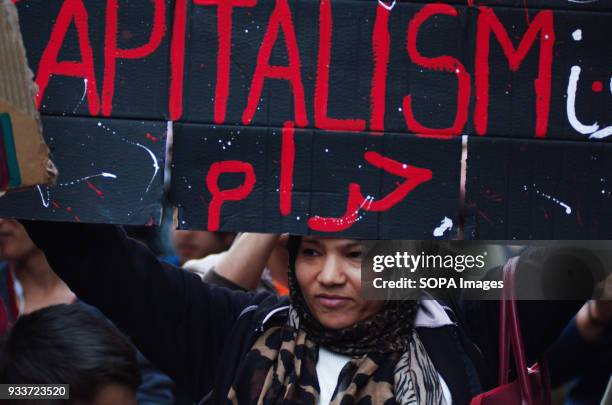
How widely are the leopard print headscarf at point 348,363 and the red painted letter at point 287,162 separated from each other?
301 mm

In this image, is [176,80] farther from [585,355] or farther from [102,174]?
[585,355]

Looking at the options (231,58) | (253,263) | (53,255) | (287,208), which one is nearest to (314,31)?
(231,58)

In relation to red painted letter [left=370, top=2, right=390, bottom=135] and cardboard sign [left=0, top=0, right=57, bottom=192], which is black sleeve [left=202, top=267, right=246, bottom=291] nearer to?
red painted letter [left=370, top=2, right=390, bottom=135]

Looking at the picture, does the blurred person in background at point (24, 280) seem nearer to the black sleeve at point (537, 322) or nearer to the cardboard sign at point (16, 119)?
the black sleeve at point (537, 322)

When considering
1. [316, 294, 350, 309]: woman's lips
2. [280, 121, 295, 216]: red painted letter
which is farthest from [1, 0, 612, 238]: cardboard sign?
[316, 294, 350, 309]: woman's lips

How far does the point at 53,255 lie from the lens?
7.71 ft

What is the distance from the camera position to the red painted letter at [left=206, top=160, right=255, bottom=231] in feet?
7.55

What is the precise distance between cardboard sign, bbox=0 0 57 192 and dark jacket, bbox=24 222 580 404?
0.34 meters

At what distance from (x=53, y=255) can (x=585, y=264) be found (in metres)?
1.14

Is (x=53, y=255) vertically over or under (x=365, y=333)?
over

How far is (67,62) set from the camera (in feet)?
7.52

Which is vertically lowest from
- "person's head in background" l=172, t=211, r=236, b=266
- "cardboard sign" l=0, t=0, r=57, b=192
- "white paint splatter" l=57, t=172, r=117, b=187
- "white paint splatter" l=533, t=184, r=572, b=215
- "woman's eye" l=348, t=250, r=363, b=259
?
"person's head in background" l=172, t=211, r=236, b=266

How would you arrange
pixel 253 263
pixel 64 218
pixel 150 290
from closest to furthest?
1. pixel 64 218
2. pixel 150 290
3. pixel 253 263

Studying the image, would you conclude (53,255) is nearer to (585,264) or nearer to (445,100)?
(445,100)
